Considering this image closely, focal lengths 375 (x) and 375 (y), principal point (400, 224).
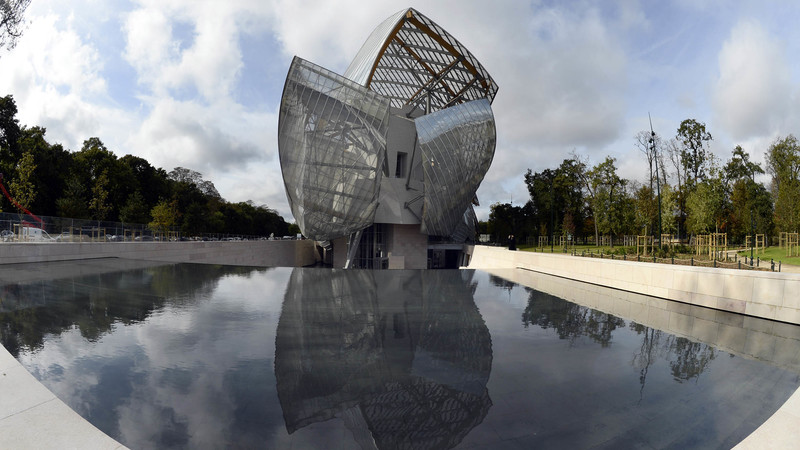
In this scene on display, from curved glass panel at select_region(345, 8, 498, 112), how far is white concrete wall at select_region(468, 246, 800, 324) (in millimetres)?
25848

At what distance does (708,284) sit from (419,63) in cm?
3682

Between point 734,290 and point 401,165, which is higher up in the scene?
point 401,165

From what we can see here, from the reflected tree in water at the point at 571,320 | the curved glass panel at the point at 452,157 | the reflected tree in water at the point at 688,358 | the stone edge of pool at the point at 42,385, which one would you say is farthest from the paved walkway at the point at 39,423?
the curved glass panel at the point at 452,157

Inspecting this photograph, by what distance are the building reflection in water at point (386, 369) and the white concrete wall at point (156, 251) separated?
51.6 feet

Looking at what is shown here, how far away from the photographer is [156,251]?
23.2 meters

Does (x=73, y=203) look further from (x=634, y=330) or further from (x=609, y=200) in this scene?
(x=609, y=200)

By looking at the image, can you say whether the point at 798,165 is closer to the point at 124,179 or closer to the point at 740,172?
the point at 740,172

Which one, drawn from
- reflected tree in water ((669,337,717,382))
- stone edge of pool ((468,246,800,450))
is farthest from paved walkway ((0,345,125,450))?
reflected tree in water ((669,337,717,382))

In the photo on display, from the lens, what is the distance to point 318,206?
28.5 m

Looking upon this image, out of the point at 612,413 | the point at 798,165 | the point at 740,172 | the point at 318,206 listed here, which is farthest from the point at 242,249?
Result: the point at 740,172

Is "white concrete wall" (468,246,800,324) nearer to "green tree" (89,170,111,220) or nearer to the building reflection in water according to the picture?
the building reflection in water

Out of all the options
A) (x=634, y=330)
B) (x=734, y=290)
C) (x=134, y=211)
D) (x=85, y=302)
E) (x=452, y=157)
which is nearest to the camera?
(x=634, y=330)

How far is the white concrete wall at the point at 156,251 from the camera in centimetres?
1756

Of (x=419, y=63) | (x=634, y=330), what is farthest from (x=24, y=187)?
(x=634, y=330)
